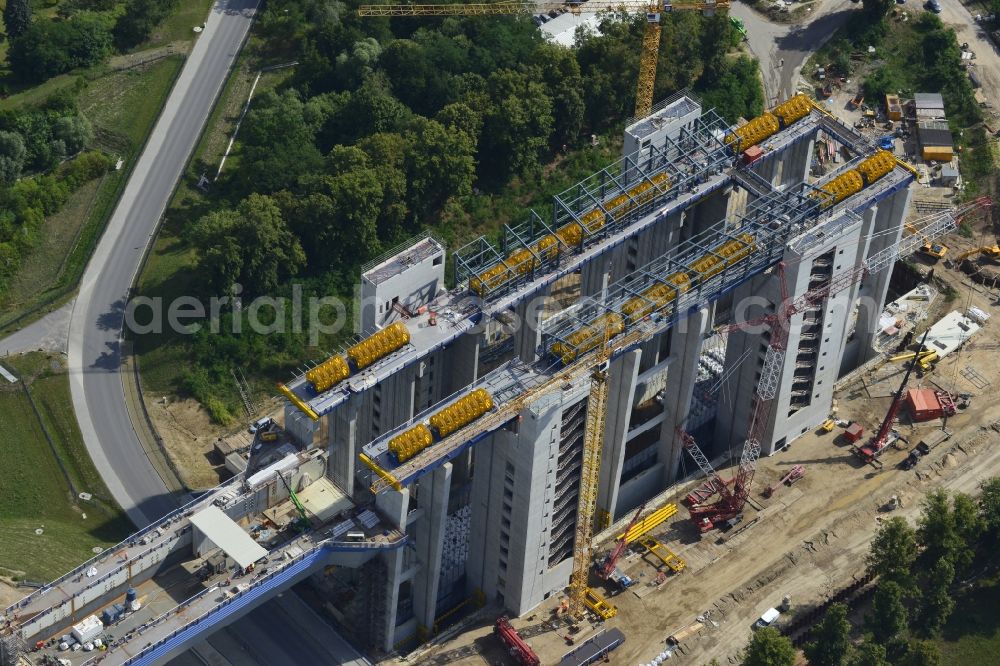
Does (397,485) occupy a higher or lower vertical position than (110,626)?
higher

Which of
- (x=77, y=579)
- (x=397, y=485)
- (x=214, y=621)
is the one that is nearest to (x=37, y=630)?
(x=77, y=579)

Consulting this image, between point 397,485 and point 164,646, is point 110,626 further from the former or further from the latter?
point 397,485

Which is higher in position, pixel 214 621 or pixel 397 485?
pixel 397 485

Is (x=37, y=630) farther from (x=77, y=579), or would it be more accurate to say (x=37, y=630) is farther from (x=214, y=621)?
(x=214, y=621)

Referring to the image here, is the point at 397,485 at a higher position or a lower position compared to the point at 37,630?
higher

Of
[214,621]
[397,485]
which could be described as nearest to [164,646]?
[214,621]

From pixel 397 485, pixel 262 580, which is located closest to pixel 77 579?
pixel 262 580
